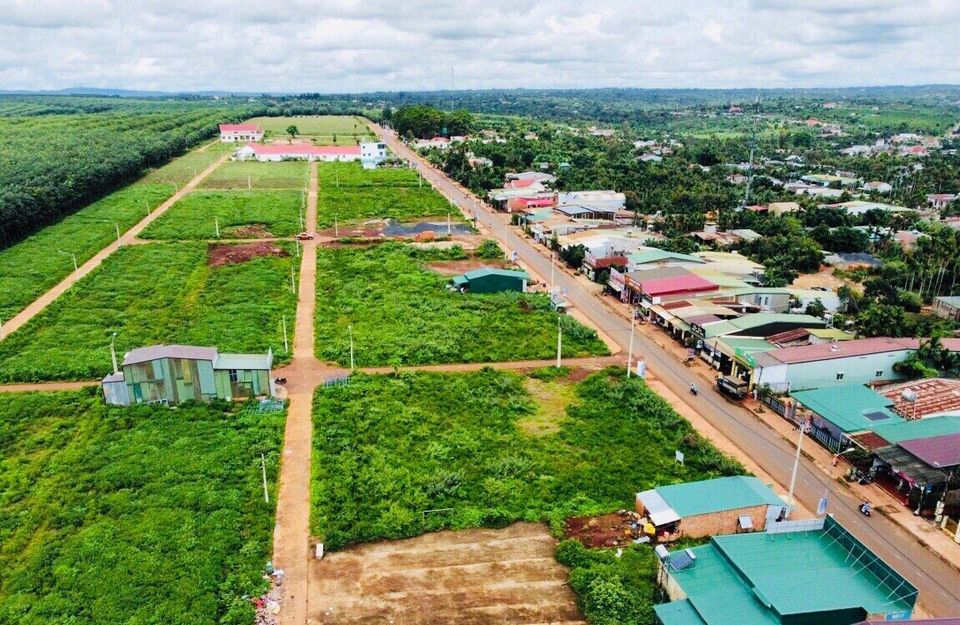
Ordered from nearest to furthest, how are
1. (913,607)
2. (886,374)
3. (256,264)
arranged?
(913,607) < (886,374) < (256,264)

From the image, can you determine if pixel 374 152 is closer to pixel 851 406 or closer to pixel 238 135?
pixel 238 135

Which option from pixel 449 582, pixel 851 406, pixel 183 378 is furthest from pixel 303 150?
pixel 449 582

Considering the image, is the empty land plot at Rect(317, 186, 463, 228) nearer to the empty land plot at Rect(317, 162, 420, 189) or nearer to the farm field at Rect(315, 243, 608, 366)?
the empty land plot at Rect(317, 162, 420, 189)

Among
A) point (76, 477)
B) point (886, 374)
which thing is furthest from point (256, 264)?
point (886, 374)

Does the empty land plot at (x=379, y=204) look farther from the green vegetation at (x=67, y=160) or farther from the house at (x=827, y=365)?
the house at (x=827, y=365)

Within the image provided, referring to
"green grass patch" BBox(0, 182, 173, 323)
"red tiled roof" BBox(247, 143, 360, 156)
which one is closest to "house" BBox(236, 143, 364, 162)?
"red tiled roof" BBox(247, 143, 360, 156)

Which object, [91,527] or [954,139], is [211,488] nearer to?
[91,527]
